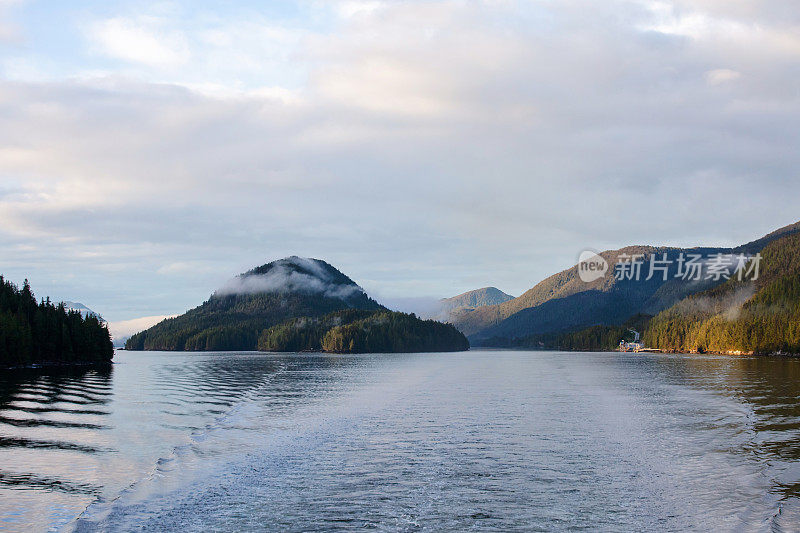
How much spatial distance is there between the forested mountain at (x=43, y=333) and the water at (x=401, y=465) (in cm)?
7729

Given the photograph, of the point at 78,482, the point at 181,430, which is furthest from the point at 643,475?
the point at 181,430

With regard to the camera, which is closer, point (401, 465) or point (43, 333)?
point (401, 465)

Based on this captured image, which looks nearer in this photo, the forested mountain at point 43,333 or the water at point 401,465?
the water at point 401,465

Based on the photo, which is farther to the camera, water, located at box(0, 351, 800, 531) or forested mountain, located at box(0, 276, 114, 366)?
forested mountain, located at box(0, 276, 114, 366)

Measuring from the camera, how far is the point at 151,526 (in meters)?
23.9

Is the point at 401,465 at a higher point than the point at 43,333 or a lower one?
lower

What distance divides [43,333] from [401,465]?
143892 millimetres

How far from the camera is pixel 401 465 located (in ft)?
111

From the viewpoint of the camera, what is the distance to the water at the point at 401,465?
24688 millimetres

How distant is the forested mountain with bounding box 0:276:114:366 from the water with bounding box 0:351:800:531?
77294 millimetres

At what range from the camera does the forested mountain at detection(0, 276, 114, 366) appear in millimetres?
131750

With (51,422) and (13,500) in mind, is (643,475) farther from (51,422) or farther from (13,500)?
(51,422)

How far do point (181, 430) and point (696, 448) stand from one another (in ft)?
122

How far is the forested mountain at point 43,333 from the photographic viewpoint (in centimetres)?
13175
